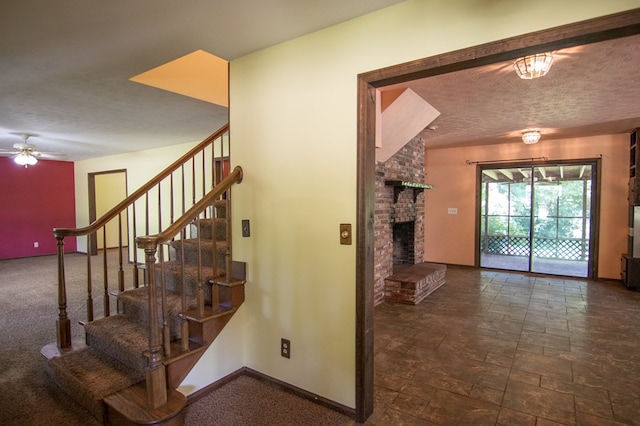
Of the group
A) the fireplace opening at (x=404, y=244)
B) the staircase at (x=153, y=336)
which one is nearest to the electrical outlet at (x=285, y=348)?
the staircase at (x=153, y=336)

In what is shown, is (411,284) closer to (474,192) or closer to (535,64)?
(535,64)

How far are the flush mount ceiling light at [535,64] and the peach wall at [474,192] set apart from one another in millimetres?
4147

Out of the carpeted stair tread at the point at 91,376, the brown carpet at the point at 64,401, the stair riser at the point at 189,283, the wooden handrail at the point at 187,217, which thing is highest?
the wooden handrail at the point at 187,217

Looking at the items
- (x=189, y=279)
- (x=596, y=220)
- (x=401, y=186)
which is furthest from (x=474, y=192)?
(x=189, y=279)

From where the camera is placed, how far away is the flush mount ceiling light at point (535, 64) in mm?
2498

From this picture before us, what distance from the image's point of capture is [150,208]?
6.38 metres

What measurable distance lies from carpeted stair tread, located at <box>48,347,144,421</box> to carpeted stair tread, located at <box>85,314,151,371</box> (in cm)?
6

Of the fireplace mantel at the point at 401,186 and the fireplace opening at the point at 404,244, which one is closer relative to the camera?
the fireplace mantel at the point at 401,186

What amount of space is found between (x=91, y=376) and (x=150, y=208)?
4691 millimetres

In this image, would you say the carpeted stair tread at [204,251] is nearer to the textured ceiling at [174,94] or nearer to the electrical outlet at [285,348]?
the electrical outlet at [285,348]

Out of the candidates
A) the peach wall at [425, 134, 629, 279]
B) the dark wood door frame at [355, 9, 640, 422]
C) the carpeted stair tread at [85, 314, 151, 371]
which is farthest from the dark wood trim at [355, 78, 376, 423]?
the peach wall at [425, 134, 629, 279]

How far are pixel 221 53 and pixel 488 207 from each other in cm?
607

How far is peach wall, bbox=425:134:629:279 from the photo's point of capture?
5500 mm

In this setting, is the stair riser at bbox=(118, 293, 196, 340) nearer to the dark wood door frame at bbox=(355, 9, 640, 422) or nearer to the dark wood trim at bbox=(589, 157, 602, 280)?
the dark wood door frame at bbox=(355, 9, 640, 422)
